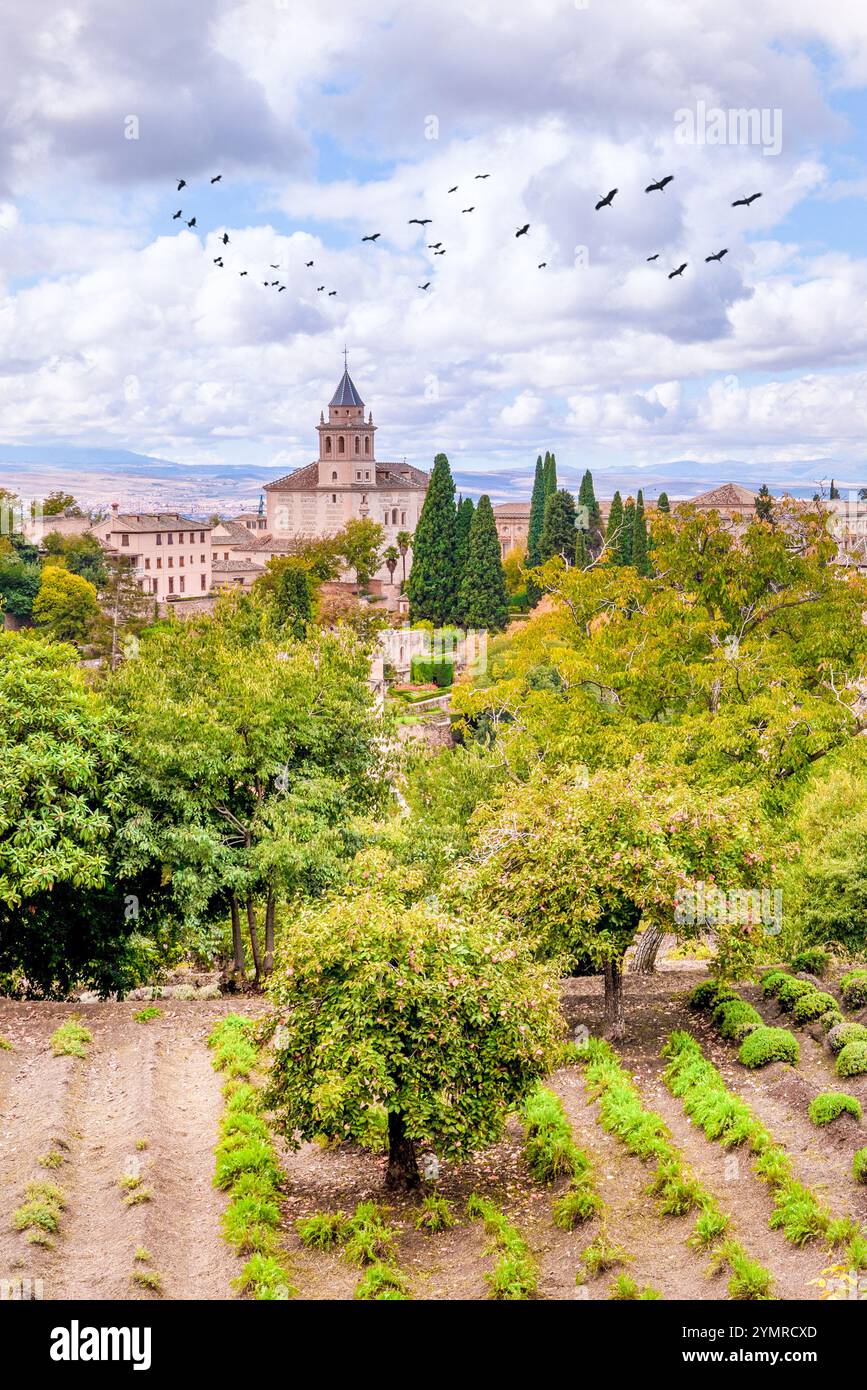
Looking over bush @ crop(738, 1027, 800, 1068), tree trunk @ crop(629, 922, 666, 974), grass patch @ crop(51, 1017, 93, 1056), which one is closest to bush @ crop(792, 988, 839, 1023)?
bush @ crop(738, 1027, 800, 1068)

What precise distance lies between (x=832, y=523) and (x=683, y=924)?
12.5m

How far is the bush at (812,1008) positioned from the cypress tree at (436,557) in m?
58.5

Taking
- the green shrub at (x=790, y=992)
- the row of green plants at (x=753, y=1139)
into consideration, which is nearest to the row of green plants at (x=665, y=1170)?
the row of green plants at (x=753, y=1139)

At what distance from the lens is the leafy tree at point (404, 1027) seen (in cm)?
1170

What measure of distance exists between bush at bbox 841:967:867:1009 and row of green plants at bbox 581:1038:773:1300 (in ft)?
12.3

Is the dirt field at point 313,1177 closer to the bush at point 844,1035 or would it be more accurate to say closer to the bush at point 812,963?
the bush at point 844,1035

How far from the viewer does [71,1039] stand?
55.8 feet

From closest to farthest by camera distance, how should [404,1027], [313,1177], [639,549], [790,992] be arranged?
[404,1027] → [313,1177] → [790,992] → [639,549]

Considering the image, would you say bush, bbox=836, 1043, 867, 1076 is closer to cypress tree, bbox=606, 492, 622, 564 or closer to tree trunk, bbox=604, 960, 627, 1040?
tree trunk, bbox=604, 960, 627, 1040

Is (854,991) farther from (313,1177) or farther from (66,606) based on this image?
(66,606)

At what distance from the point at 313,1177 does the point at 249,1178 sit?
0.99 metres

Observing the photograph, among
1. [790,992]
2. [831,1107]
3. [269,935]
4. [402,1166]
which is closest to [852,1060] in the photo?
[831,1107]
